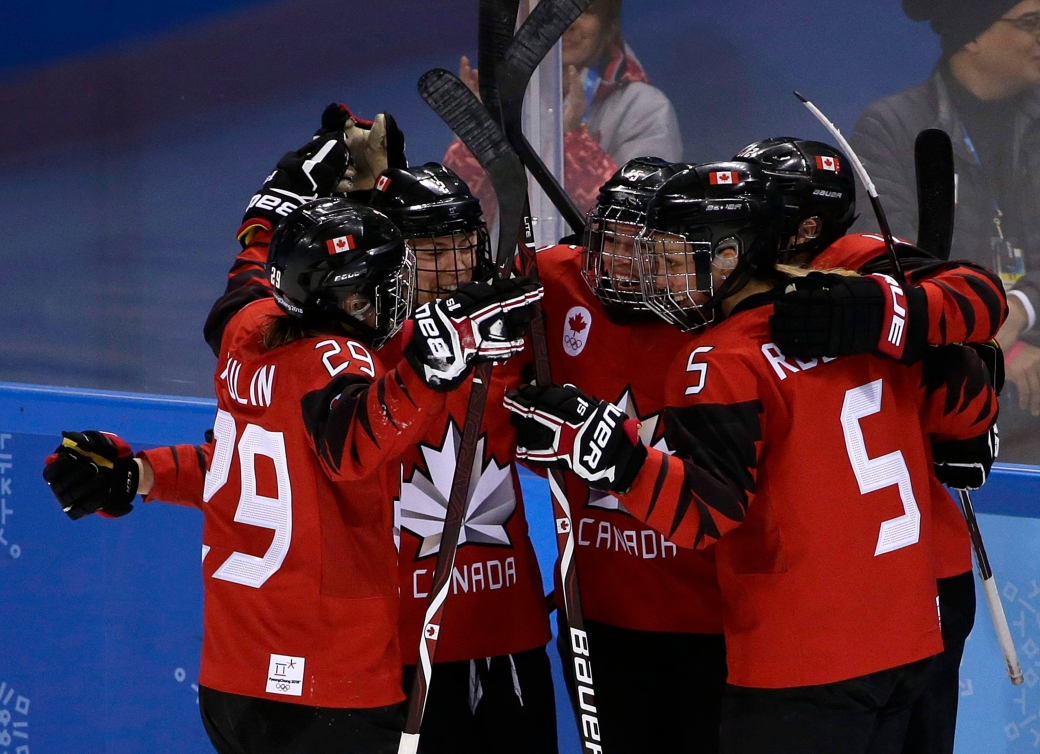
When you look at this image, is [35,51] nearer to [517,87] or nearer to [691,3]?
[691,3]

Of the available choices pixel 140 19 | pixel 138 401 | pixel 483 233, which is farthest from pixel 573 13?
pixel 140 19

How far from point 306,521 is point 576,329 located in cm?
54

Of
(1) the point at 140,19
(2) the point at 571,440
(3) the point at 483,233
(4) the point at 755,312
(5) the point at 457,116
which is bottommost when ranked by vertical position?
(2) the point at 571,440

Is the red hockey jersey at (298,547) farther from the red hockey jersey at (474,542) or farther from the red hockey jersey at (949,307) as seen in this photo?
the red hockey jersey at (949,307)

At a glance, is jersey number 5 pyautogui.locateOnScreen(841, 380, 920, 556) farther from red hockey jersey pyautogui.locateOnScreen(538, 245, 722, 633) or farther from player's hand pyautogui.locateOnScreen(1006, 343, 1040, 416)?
player's hand pyautogui.locateOnScreen(1006, 343, 1040, 416)

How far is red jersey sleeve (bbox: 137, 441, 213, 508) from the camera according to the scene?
1981 mm

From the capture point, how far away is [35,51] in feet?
18.0

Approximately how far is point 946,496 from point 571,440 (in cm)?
72

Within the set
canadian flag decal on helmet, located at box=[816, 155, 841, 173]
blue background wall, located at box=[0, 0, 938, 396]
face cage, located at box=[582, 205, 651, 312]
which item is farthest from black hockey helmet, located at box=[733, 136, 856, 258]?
blue background wall, located at box=[0, 0, 938, 396]

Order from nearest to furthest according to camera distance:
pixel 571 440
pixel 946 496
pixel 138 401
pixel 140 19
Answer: pixel 571 440, pixel 946 496, pixel 138 401, pixel 140 19

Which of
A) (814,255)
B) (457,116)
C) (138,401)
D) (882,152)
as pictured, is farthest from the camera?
(882,152)

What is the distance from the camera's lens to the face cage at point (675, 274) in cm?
162

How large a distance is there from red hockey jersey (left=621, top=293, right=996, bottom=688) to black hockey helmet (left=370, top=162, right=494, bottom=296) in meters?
0.45

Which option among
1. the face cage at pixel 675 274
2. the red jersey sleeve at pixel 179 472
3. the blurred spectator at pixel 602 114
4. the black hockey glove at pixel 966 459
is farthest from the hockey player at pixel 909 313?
the blurred spectator at pixel 602 114
